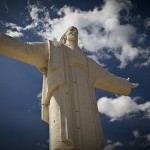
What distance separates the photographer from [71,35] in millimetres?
9328

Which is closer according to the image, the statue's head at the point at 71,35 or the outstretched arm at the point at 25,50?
the outstretched arm at the point at 25,50

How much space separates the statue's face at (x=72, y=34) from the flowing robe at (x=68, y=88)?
2.47 feet

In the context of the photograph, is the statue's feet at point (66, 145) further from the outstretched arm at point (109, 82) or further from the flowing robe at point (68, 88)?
the outstretched arm at point (109, 82)

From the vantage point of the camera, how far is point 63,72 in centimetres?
756

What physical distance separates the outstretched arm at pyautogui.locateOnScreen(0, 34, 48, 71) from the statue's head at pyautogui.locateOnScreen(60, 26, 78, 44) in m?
1.34

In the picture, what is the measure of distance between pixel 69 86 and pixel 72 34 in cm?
287

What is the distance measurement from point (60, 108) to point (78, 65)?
2.14 m

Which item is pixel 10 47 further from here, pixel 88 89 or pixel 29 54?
pixel 88 89

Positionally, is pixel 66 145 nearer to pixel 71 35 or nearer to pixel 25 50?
pixel 25 50

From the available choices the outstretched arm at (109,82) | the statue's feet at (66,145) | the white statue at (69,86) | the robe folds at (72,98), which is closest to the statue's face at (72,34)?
the white statue at (69,86)

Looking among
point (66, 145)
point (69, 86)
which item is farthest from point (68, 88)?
point (66, 145)

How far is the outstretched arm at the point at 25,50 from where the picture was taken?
24.6 ft

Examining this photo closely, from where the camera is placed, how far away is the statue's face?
9242 mm

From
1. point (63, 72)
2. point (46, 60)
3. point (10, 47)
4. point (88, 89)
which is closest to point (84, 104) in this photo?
point (88, 89)
